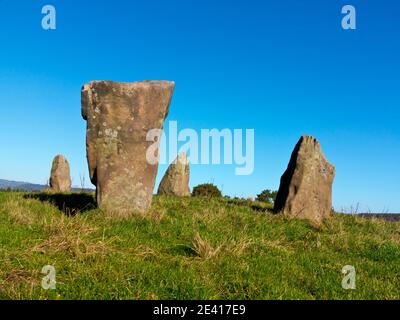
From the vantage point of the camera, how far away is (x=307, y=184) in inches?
610

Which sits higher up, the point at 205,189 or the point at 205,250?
the point at 205,189

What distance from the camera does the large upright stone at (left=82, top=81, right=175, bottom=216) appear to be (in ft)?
39.5

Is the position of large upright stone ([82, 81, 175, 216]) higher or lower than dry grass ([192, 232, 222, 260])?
higher

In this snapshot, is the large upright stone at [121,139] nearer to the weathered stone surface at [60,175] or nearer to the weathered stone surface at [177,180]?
the weathered stone surface at [177,180]

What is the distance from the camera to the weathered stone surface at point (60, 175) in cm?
2980

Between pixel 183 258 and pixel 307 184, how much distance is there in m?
8.53

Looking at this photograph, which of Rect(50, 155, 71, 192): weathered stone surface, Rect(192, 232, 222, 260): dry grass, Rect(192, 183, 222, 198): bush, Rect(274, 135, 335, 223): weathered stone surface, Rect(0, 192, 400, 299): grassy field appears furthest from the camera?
Rect(192, 183, 222, 198): bush

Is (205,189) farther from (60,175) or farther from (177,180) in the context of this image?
(60,175)

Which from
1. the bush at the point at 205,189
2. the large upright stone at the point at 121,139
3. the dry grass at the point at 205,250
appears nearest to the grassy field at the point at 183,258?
the dry grass at the point at 205,250

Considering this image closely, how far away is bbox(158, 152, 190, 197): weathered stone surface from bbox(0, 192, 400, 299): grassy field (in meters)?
12.4

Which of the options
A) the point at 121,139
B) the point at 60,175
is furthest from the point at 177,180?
the point at 121,139

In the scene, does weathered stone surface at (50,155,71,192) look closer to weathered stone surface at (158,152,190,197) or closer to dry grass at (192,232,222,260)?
weathered stone surface at (158,152,190,197)

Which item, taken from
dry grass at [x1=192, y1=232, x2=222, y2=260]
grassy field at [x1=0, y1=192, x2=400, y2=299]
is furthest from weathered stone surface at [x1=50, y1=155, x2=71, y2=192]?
dry grass at [x1=192, y1=232, x2=222, y2=260]
